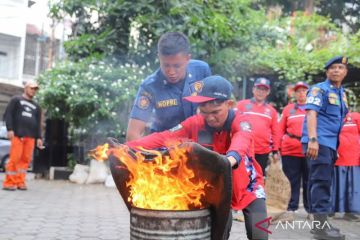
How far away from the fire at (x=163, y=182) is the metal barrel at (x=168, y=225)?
0.41 feet

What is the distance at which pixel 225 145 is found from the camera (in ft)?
10.7

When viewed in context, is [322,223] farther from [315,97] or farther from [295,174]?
[295,174]

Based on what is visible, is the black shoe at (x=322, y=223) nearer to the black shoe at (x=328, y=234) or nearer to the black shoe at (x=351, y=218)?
the black shoe at (x=328, y=234)

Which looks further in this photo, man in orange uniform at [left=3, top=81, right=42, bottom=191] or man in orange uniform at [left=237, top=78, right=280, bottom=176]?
man in orange uniform at [left=3, top=81, right=42, bottom=191]

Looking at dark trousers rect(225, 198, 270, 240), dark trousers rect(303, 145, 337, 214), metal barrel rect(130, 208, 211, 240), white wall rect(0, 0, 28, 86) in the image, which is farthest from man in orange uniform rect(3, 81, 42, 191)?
metal barrel rect(130, 208, 211, 240)

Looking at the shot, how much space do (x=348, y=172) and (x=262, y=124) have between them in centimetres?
127

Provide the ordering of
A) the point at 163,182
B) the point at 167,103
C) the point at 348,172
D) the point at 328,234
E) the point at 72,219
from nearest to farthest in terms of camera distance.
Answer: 1. the point at 163,182
2. the point at 167,103
3. the point at 328,234
4. the point at 72,219
5. the point at 348,172

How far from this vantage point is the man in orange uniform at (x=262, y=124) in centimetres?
652

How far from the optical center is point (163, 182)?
9.05ft

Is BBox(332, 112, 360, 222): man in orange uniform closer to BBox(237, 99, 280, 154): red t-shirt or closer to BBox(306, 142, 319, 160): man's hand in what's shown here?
BBox(237, 99, 280, 154): red t-shirt

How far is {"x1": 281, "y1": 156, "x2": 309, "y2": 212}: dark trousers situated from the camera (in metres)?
6.73

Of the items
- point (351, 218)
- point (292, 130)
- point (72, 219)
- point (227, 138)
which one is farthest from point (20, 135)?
point (227, 138)

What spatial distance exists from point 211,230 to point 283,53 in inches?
340

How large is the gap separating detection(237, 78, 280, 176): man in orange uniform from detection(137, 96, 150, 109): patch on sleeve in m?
2.79
